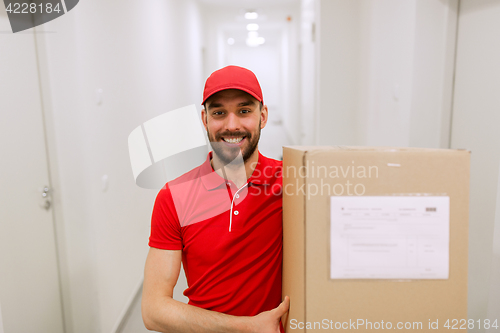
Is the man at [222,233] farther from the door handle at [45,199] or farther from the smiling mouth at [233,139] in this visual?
the door handle at [45,199]

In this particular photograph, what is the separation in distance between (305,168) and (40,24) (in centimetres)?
146

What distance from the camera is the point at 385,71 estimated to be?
2.20 metres

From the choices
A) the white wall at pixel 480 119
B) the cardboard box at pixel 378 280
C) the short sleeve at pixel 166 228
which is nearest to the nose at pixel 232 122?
the short sleeve at pixel 166 228

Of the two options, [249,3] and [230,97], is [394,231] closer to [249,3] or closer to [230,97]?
[230,97]

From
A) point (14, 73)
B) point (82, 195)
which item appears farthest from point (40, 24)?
point (82, 195)

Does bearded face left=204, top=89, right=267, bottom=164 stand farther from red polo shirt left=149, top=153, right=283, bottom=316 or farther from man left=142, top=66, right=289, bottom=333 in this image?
red polo shirt left=149, top=153, right=283, bottom=316

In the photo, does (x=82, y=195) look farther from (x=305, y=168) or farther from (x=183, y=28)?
(x=183, y=28)

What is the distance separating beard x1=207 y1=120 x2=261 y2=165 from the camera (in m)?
1.02

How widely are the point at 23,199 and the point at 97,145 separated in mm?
470

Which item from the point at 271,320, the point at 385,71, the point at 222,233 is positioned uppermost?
the point at 385,71

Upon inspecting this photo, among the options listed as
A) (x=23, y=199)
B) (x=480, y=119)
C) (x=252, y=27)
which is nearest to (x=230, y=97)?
(x=23, y=199)

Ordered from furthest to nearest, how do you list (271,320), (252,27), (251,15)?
1. (252,27)
2. (251,15)
3. (271,320)

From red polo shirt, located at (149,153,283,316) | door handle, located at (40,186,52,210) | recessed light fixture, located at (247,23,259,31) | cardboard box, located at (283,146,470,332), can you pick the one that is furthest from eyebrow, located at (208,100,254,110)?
recessed light fixture, located at (247,23,259,31)

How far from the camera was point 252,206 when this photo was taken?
3.07 feet
